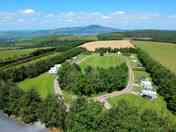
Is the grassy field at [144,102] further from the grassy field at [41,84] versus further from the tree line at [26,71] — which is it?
the tree line at [26,71]

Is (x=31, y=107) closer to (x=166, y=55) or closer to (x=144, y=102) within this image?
(x=144, y=102)

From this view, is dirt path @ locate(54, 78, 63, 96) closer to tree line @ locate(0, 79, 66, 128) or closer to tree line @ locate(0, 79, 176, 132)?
tree line @ locate(0, 79, 66, 128)

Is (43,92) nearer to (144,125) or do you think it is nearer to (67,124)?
(67,124)

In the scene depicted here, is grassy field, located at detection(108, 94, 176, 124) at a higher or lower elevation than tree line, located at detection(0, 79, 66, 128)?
lower

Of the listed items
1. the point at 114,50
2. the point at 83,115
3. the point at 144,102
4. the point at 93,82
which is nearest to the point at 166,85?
the point at 144,102

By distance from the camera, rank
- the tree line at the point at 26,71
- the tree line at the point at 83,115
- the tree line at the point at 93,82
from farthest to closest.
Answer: the tree line at the point at 26,71, the tree line at the point at 93,82, the tree line at the point at 83,115

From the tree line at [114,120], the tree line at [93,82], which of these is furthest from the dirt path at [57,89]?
the tree line at [114,120]

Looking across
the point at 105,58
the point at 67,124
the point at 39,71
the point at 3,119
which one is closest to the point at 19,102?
the point at 3,119

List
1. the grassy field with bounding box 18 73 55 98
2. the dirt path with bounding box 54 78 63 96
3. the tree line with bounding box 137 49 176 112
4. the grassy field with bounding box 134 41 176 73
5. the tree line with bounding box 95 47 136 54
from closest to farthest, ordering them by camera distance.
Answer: the tree line with bounding box 137 49 176 112 < the dirt path with bounding box 54 78 63 96 < the grassy field with bounding box 18 73 55 98 < the grassy field with bounding box 134 41 176 73 < the tree line with bounding box 95 47 136 54

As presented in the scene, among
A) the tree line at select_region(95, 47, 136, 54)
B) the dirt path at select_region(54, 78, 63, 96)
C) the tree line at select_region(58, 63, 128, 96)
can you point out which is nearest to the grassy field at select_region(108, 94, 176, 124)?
the tree line at select_region(58, 63, 128, 96)
